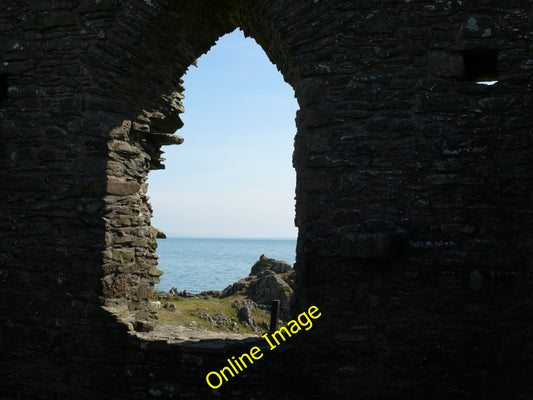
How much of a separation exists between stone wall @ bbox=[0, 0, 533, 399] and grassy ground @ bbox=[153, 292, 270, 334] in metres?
2.61

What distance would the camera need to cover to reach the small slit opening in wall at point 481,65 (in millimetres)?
3547

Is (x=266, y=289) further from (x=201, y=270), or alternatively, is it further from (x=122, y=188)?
(x=201, y=270)

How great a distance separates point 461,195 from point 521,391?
4.95 feet

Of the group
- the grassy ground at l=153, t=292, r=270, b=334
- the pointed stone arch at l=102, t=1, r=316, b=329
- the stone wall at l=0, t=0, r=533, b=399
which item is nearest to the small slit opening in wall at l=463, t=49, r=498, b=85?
the stone wall at l=0, t=0, r=533, b=399

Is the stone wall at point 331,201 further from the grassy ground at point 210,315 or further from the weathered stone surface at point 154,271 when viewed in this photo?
the grassy ground at point 210,315

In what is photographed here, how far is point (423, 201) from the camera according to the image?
3.46 m

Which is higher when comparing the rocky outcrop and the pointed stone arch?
the pointed stone arch

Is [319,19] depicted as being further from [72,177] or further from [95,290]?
[95,290]

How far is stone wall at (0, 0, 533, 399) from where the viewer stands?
11.0ft

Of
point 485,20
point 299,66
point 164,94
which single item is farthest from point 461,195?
point 164,94

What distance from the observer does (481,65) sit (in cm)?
366

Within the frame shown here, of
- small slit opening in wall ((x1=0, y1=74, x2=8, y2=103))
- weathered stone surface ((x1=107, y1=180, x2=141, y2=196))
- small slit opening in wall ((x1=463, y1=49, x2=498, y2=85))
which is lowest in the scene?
weathered stone surface ((x1=107, y1=180, x2=141, y2=196))

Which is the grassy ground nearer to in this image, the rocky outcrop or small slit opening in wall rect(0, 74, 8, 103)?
the rocky outcrop

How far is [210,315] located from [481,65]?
583 cm
